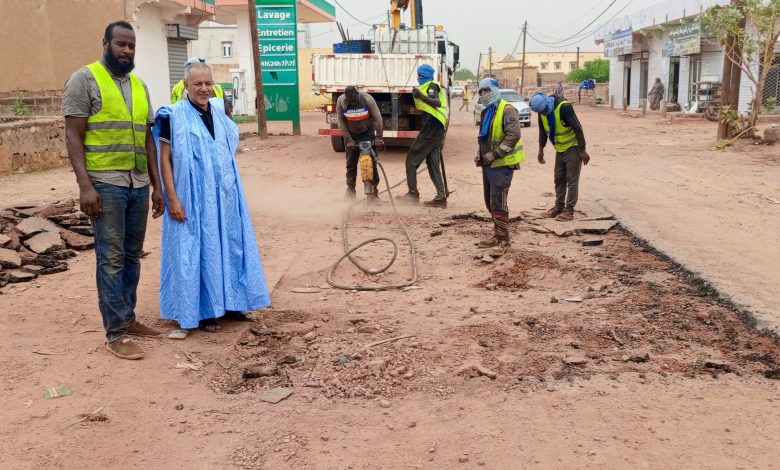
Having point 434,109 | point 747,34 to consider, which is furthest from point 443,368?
point 747,34

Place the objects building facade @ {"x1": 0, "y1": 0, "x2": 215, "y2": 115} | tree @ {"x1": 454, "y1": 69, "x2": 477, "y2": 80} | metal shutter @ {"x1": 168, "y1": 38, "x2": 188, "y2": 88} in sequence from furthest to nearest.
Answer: tree @ {"x1": 454, "y1": 69, "x2": 477, "y2": 80} < metal shutter @ {"x1": 168, "y1": 38, "x2": 188, "y2": 88} < building facade @ {"x1": 0, "y1": 0, "x2": 215, "y2": 115}

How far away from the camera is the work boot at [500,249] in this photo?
6930 mm

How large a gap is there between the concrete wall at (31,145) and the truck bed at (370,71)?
498 cm

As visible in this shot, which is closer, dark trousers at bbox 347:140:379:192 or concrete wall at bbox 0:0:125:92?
dark trousers at bbox 347:140:379:192

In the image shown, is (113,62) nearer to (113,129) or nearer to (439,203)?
(113,129)

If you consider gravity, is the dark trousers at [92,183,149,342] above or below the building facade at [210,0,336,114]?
below

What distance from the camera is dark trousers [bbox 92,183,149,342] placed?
416 centimetres

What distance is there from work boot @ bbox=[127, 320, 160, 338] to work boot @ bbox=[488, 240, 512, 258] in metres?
3.42

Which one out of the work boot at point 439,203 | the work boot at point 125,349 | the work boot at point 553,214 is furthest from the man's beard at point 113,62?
the work boot at point 439,203

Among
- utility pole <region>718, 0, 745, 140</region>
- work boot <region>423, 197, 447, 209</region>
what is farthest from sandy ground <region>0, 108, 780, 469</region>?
utility pole <region>718, 0, 745, 140</region>

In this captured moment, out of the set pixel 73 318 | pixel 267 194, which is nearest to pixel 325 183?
pixel 267 194

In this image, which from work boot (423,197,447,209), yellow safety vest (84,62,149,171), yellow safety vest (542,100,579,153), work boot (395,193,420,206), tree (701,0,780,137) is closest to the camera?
yellow safety vest (84,62,149,171)

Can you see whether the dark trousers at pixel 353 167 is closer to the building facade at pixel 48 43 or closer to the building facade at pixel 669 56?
the building facade at pixel 48 43

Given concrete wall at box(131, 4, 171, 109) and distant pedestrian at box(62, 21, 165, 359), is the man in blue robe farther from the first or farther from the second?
concrete wall at box(131, 4, 171, 109)
